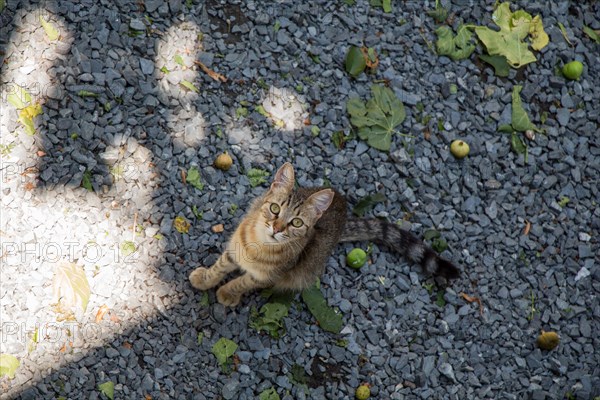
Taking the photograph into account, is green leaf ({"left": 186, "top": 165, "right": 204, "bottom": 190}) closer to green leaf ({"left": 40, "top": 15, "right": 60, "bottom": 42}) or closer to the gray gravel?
the gray gravel

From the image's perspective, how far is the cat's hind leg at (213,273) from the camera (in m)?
4.34

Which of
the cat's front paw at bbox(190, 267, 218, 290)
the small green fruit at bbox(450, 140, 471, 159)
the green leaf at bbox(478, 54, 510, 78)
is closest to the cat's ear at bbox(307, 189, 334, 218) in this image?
the cat's front paw at bbox(190, 267, 218, 290)

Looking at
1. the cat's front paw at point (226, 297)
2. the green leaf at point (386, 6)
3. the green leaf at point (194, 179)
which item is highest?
the green leaf at point (386, 6)

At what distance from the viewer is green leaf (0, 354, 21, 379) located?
3.93 meters

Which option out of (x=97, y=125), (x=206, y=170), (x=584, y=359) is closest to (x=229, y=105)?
(x=206, y=170)

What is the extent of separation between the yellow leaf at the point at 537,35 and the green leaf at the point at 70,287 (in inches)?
146

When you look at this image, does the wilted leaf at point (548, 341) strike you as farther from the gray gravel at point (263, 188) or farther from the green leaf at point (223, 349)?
the green leaf at point (223, 349)

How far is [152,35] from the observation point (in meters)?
4.86

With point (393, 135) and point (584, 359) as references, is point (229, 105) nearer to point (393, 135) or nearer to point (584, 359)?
point (393, 135)

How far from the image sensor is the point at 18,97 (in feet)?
14.5

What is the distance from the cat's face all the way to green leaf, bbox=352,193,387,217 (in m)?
0.66

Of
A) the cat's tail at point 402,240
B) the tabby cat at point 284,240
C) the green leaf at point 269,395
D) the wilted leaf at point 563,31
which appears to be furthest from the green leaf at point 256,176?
the wilted leaf at point 563,31

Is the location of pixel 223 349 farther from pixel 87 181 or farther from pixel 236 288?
pixel 87 181

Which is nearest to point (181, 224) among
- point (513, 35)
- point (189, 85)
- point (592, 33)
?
point (189, 85)
